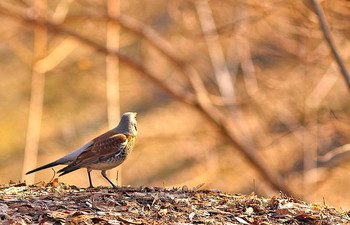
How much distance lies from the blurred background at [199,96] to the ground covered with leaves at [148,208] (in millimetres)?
1380

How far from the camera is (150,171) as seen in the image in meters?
17.3

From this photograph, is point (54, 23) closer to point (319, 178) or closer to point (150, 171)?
point (319, 178)

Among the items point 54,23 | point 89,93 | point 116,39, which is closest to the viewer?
point 54,23

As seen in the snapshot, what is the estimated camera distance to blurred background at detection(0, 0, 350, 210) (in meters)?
10.8

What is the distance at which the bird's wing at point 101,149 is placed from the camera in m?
5.86

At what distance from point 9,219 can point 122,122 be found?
2.30m

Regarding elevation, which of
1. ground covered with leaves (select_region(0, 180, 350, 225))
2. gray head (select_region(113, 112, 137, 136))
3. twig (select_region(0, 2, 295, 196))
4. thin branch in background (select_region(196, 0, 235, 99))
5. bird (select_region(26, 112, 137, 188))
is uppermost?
thin branch in background (select_region(196, 0, 235, 99))

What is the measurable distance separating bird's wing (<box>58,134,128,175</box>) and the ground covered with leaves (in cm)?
66

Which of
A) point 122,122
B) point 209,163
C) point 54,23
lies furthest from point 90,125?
point 122,122

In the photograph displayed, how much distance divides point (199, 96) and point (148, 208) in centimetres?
648

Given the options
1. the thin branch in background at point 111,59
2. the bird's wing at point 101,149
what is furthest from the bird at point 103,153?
the thin branch in background at point 111,59

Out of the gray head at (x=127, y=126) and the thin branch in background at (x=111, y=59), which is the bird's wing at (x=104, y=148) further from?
the thin branch in background at (x=111, y=59)

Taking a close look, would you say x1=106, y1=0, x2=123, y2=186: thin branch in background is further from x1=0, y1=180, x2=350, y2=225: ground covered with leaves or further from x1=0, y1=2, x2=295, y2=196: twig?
x1=0, y1=180, x2=350, y2=225: ground covered with leaves

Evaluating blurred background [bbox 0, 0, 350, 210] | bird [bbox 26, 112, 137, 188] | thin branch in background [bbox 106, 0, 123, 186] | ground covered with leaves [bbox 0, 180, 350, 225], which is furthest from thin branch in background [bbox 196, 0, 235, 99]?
ground covered with leaves [bbox 0, 180, 350, 225]
